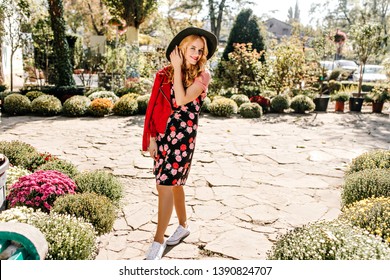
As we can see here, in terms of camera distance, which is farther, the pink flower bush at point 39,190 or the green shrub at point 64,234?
the pink flower bush at point 39,190

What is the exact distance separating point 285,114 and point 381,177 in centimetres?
805

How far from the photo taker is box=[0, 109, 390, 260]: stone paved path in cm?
363

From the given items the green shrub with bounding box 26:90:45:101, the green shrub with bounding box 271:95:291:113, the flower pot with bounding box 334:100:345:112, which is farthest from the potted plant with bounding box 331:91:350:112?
the green shrub with bounding box 26:90:45:101

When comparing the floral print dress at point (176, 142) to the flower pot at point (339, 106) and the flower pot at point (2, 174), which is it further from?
the flower pot at point (339, 106)

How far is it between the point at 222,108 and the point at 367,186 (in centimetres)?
Result: 727

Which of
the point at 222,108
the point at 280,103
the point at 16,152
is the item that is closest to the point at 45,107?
the point at 222,108

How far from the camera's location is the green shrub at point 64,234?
8.91ft

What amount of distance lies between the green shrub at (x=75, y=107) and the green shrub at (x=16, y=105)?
1.07 m

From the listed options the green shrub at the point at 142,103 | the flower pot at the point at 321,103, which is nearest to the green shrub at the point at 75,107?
the green shrub at the point at 142,103

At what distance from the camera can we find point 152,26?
36000 mm

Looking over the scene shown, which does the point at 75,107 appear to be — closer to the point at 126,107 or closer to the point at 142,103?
the point at 126,107

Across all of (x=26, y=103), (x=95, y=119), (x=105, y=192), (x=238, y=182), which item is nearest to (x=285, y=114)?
(x=95, y=119)

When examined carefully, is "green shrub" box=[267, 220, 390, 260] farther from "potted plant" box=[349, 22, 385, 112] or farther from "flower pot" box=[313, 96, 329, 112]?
"potted plant" box=[349, 22, 385, 112]

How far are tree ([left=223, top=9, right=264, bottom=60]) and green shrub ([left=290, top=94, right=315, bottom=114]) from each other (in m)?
3.48
